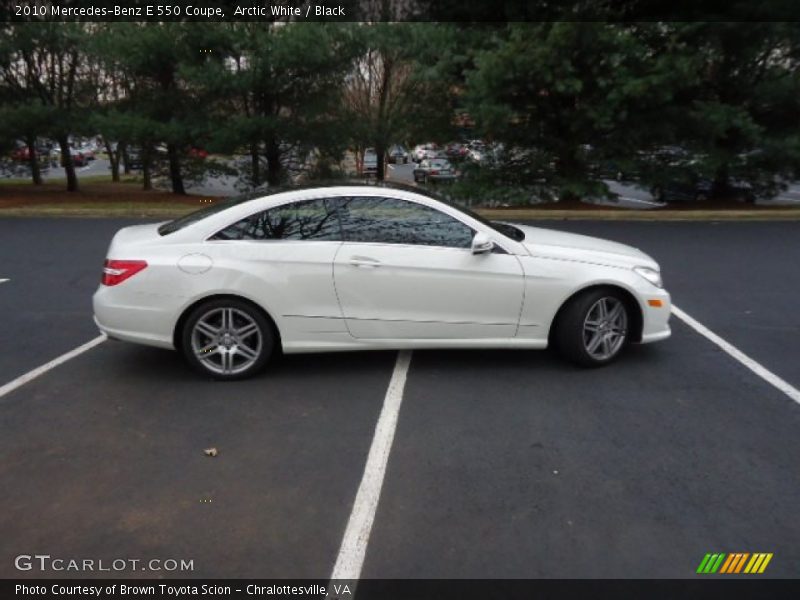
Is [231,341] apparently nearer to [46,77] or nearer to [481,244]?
[481,244]

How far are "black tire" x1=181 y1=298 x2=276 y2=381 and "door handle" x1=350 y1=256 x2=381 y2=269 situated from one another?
77 centimetres

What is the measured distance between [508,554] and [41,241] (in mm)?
10419

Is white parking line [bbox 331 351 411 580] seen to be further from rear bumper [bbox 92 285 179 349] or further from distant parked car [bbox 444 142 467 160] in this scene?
distant parked car [bbox 444 142 467 160]

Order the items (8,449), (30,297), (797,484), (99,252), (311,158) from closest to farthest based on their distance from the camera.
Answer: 1. (797,484)
2. (8,449)
3. (30,297)
4. (99,252)
5. (311,158)

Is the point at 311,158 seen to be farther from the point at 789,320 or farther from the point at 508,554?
the point at 508,554

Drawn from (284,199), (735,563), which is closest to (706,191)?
(284,199)

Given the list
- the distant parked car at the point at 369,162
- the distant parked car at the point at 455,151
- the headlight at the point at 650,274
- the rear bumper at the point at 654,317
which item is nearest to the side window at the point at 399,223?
the headlight at the point at 650,274

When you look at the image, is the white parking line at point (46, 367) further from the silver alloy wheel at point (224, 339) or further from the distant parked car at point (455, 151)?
the distant parked car at point (455, 151)

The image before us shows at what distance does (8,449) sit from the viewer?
12.5 feet

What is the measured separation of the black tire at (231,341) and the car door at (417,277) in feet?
2.05

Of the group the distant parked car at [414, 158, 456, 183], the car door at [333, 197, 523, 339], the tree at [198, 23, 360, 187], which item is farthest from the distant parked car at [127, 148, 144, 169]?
the car door at [333, 197, 523, 339]
